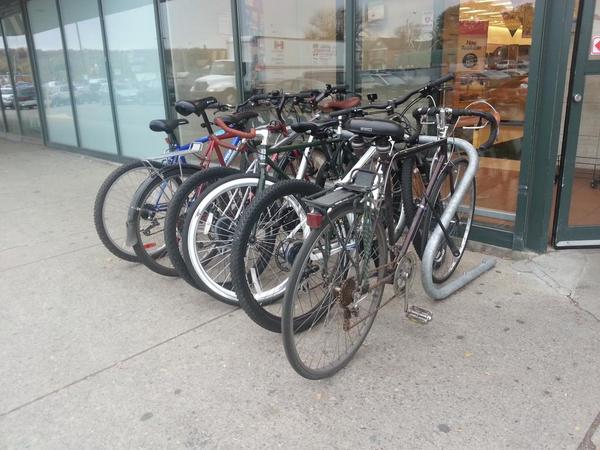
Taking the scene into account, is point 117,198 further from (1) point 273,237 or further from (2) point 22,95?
(2) point 22,95

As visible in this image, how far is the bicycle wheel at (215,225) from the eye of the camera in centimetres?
288

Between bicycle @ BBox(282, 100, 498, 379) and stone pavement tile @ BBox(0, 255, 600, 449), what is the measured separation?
165 mm

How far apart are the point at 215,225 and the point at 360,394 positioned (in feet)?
4.22

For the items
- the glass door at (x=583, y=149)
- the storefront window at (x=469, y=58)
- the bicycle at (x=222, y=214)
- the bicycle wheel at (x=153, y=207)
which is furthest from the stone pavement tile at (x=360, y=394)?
the storefront window at (x=469, y=58)

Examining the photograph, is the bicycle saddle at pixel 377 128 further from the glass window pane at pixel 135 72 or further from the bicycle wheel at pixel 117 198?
the glass window pane at pixel 135 72

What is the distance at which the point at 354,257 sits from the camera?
8.08ft

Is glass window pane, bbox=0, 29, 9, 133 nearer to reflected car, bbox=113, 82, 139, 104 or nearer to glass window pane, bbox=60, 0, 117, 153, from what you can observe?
glass window pane, bbox=60, 0, 117, 153

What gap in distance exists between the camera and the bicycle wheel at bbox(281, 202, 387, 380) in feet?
7.20

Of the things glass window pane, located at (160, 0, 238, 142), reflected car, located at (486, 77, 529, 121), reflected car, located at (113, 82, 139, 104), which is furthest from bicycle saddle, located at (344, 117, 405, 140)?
reflected car, located at (113, 82, 139, 104)

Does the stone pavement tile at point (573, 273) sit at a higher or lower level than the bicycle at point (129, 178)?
lower

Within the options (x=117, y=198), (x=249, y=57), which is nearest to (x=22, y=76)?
(x=249, y=57)

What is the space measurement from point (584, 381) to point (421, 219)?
111cm

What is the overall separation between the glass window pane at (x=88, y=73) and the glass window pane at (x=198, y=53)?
5.83 ft

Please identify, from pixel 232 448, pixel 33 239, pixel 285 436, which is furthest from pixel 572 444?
pixel 33 239
